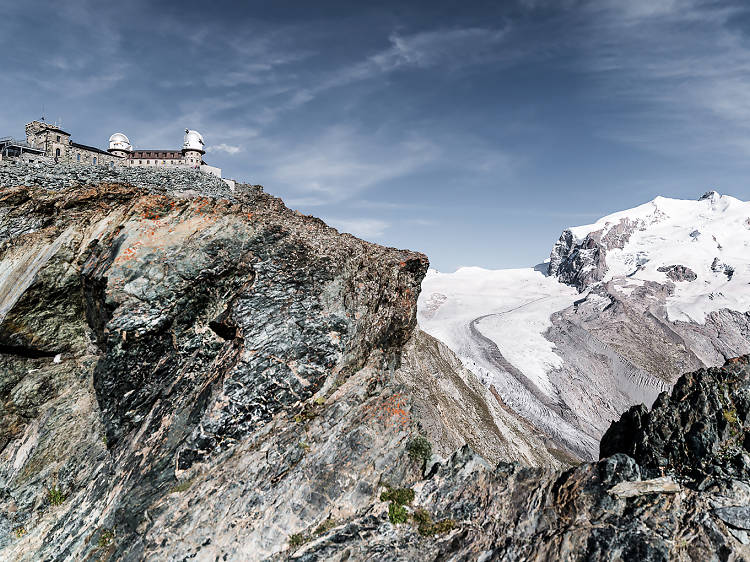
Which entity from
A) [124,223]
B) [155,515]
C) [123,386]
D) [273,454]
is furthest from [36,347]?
[273,454]

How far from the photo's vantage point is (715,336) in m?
199

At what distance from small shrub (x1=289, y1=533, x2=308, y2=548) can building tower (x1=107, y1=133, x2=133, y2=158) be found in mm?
98721

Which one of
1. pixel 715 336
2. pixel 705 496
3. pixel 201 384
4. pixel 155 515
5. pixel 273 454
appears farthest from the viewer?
pixel 715 336

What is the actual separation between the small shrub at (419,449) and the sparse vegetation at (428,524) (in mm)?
1815

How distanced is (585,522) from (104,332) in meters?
16.3

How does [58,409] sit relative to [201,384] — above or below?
below

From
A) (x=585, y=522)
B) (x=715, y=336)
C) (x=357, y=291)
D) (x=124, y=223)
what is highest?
(x=715, y=336)

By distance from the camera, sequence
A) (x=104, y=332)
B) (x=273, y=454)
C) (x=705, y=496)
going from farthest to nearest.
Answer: (x=104, y=332)
(x=273, y=454)
(x=705, y=496)

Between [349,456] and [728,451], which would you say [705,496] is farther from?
[349,456]

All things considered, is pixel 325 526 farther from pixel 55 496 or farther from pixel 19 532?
pixel 19 532

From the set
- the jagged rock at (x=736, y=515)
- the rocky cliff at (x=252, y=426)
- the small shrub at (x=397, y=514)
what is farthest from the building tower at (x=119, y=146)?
the jagged rock at (x=736, y=515)

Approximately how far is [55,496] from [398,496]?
11.5m

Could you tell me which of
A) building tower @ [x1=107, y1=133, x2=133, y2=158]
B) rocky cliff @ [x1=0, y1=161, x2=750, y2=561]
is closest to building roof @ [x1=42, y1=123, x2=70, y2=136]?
building tower @ [x1=107, y1=133, x2=133, y2=158]

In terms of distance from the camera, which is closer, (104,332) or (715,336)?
(104,332)
